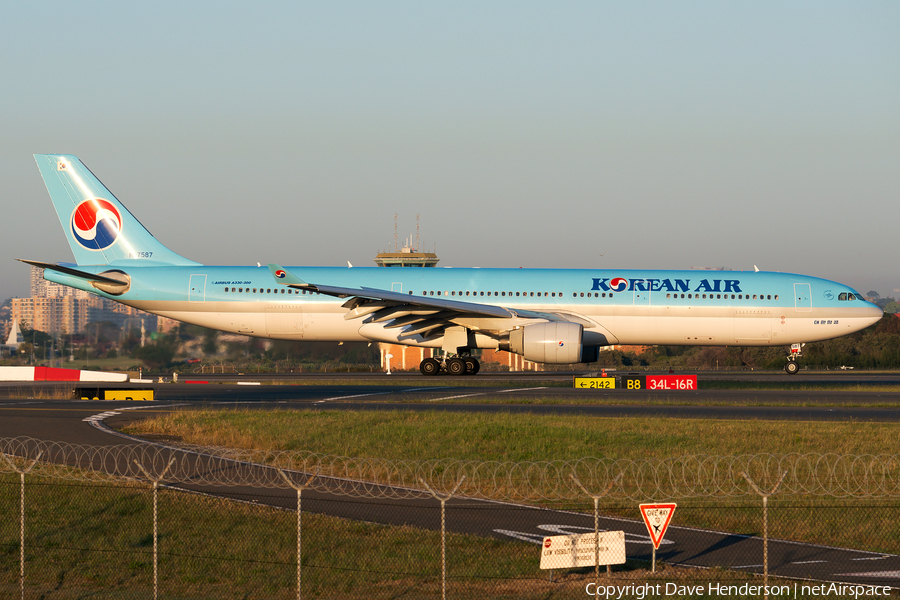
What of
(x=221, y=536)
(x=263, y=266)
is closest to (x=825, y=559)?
(x=221, y=536)

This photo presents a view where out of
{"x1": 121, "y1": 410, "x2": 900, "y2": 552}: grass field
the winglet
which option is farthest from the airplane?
{"x1": 121, "y1": 410, "x2": 900, "y2": 552}: grass field

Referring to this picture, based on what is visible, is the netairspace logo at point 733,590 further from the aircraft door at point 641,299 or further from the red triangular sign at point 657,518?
the aircraft door at point 641,299

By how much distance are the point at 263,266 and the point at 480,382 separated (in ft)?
38.7

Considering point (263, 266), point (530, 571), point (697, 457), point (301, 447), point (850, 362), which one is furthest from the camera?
point (850, 362)

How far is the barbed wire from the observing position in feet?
50.0

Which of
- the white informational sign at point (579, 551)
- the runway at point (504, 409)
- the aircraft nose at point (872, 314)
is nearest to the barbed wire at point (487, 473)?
the runway at point (504, 409)

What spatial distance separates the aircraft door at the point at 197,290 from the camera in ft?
129

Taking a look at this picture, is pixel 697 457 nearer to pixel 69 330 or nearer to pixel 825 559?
pixel 825 559

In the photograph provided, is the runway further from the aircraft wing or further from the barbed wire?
the aircraft wing

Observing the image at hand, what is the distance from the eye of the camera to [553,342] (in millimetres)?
34781

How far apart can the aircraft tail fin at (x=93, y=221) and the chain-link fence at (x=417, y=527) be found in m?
24.3

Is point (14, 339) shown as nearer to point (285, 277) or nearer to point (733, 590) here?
point (285, 277)

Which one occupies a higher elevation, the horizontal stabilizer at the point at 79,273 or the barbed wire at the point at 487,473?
the horizontal stabilizer at the point at 79,273

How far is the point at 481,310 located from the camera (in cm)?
3569
